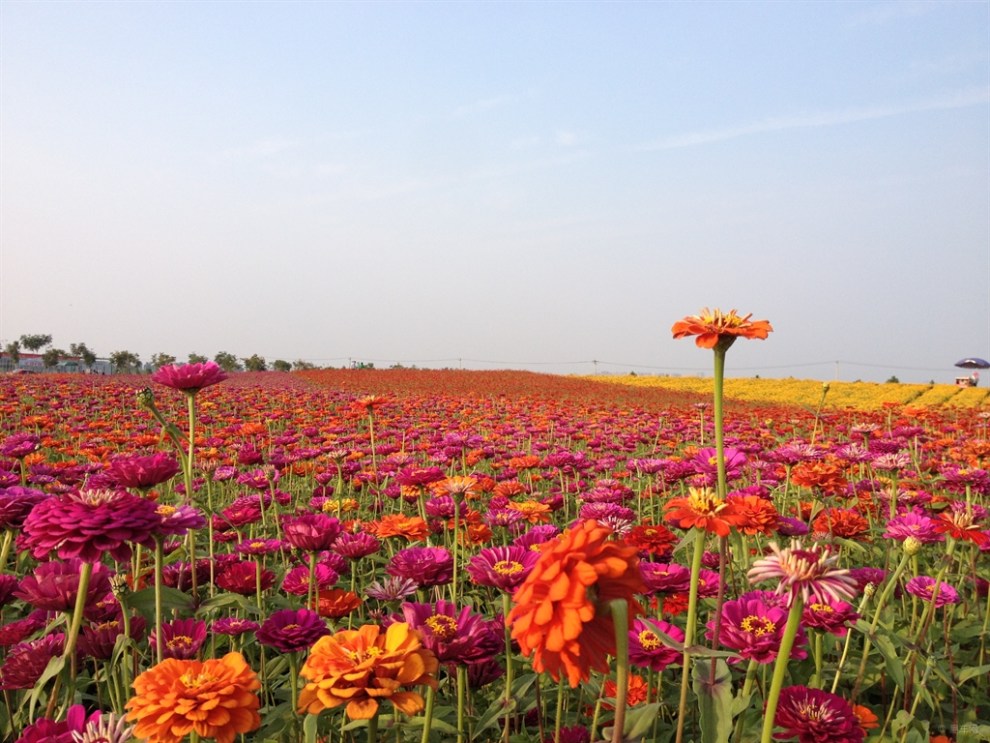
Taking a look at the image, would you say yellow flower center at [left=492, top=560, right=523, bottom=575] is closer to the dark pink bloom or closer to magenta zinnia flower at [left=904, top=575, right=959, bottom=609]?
the dark pink bloom

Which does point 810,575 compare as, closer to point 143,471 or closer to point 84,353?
point 143,471

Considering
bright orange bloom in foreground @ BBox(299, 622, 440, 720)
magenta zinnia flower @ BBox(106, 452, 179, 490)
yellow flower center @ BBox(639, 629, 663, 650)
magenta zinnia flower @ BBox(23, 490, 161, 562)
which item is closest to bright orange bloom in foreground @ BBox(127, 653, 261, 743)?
bright orange bloom in foreground @ BBox(299, 622, 440, 720)

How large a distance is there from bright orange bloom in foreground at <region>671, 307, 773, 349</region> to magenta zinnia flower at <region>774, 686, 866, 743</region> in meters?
0.93

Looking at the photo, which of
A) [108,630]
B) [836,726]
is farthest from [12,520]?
[836,726]

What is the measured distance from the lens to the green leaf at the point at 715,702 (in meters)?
1.26

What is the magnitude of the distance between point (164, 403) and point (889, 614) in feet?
39.1

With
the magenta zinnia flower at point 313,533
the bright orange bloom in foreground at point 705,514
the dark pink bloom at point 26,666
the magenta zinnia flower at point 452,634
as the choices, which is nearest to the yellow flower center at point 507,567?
the magenta zinnia flower at point 452,634

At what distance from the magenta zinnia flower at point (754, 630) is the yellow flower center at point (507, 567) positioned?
0.57m

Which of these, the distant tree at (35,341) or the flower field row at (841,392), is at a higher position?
the distant tree at (35,341)

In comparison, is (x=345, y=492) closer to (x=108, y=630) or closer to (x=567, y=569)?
(x=108, y=630)

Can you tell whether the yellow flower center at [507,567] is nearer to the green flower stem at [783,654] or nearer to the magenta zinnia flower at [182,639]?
the green flower stem at [783,654]

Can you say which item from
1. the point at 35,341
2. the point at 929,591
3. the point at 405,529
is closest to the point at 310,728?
the point at 405,529

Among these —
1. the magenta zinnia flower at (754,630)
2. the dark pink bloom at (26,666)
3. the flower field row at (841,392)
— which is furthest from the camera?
the flower field row at (841,392)

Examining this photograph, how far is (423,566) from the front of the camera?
188 cm
